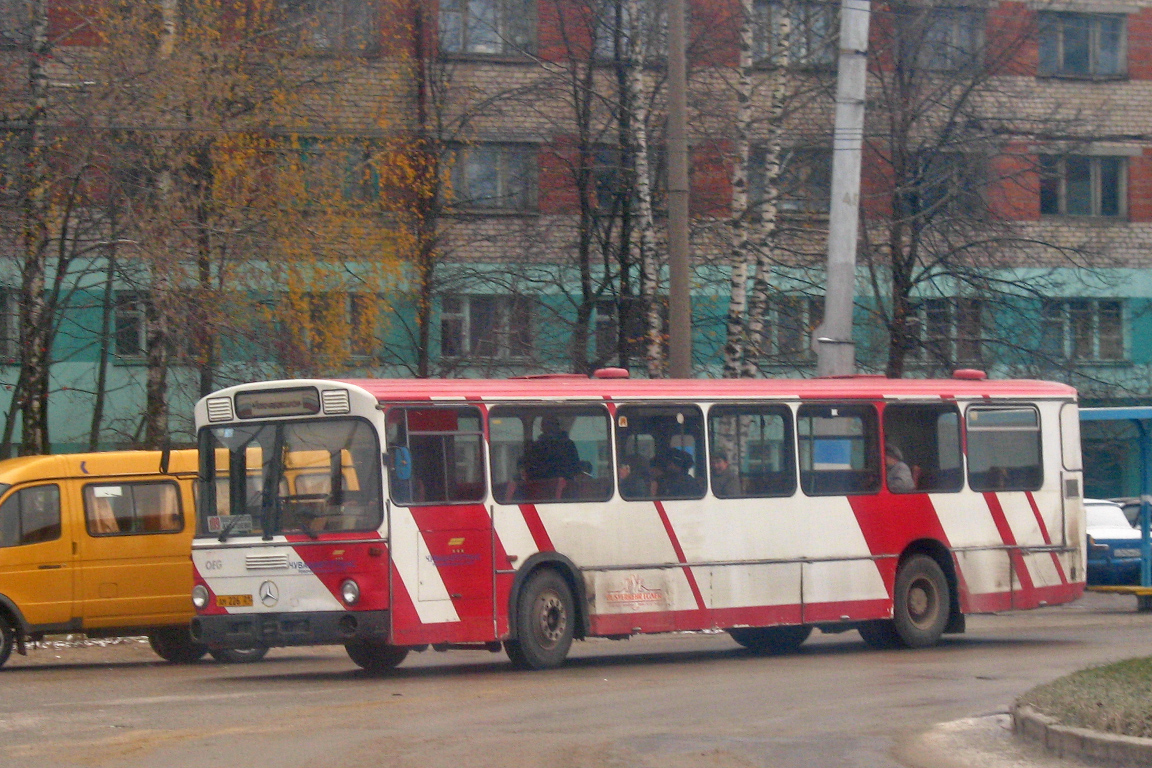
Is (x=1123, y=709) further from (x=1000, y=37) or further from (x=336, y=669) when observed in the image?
(x=1000, y=37)

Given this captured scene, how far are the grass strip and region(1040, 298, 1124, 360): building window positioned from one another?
17.5 meters

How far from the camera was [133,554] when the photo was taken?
16125 millimetres

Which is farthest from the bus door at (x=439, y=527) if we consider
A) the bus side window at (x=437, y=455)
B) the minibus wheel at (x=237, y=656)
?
the minibus wheel at (x=237, y=656)

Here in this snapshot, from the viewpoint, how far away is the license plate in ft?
43.2

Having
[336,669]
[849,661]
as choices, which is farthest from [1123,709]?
[336,669]

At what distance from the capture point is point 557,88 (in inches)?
1096

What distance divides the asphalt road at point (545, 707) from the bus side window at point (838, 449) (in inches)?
68.3

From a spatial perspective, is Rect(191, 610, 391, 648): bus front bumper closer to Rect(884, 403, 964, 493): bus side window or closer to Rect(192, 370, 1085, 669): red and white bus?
Rect(192, 370, 1085, 669): red and white bus

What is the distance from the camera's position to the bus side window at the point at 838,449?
15.6 m

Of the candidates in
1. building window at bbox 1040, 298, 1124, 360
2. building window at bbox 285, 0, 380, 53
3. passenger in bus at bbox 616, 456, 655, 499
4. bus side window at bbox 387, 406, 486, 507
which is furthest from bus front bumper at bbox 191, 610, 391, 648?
building window at bbox 1040, 298, 1124, 360

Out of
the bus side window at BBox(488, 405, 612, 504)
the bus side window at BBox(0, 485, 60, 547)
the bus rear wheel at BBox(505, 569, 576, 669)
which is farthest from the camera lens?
the bus side window at BBox(0, 485, 60, 547)

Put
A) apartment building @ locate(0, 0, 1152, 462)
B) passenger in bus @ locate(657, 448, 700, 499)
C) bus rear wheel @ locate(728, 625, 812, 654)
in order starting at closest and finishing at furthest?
passenger in bus @ locate(657, 448, 700, 499) → bus rear wheel @ locate(728, 625, 812, 654) → apartment building @ locate(0, 0, 1152, 462)

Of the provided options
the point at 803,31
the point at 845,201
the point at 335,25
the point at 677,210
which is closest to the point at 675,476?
the point at 677,210

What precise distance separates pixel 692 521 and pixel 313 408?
3.88m
